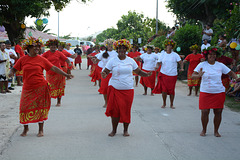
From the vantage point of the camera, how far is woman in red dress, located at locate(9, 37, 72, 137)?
241 inches

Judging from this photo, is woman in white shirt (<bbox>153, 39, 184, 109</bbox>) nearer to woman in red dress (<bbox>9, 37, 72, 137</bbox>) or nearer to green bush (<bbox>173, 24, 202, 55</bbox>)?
woman in red dress (<bbox>9, 37, 72, 137</bbox>)

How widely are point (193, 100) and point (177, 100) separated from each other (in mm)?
585

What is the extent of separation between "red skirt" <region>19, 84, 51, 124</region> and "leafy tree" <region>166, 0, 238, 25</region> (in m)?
20.4

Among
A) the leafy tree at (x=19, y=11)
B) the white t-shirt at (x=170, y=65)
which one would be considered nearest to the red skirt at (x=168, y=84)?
the white t-shirt at (x=170, y=65)

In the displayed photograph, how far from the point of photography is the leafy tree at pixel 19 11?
14.6m

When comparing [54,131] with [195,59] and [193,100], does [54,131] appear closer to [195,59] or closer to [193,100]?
[193,100]

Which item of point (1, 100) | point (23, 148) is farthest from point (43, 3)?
point (23, 148)

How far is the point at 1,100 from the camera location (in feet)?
35.1

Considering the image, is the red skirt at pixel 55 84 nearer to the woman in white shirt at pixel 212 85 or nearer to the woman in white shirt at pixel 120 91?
the woman in white shirt at pixel 120 91

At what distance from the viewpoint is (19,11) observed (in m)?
14.8

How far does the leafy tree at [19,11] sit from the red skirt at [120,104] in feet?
32.3

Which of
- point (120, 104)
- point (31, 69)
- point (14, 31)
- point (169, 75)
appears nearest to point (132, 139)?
point (120, 104)

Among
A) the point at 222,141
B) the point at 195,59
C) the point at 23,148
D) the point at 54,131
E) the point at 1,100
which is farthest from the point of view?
the point at 195,59

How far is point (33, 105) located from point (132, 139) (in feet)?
6.55
